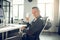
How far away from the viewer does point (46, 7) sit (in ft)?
7.14

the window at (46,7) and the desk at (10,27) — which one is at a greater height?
the window at (46,7)

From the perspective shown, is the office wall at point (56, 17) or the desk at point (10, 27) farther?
the office wall at point (56, 17)

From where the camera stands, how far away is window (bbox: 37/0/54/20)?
2.17 meters

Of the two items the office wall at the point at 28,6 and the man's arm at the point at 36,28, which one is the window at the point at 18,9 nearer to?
the office wall at the point at 28,6

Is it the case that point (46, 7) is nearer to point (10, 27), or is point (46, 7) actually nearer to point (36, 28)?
point (36, 28)

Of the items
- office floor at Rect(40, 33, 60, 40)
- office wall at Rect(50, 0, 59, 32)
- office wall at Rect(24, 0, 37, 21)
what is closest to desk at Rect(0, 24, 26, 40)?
office wall at Rect(24, 0, 37, 21)

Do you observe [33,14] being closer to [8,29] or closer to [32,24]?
[32,24]

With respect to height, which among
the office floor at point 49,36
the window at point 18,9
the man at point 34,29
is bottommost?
the office floor at point 49,36

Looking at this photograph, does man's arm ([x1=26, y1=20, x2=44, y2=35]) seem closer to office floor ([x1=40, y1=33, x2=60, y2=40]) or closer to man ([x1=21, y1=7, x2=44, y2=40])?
man ([x1=21, y1=7, x2=44, y2=40])

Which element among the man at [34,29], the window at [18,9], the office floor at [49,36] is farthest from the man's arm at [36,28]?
the window at [18,9]

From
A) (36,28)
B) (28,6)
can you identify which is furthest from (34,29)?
(28,6)

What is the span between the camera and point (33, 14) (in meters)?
2.16

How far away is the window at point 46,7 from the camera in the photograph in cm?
217

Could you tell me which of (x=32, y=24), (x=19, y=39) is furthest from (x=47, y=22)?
(x=19, y=39)
